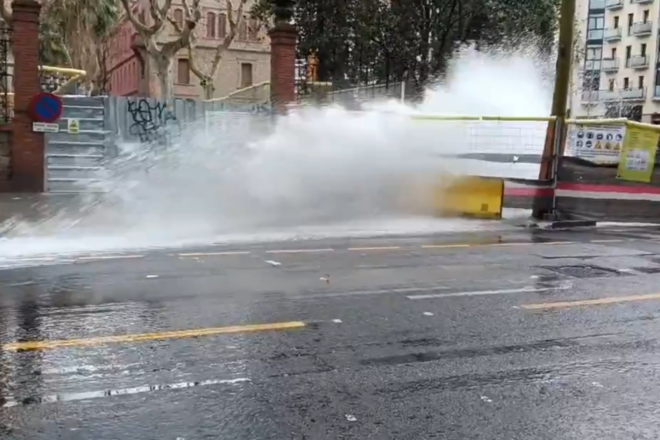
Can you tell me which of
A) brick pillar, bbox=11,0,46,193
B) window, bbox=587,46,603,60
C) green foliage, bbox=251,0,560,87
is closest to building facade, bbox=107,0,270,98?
green foliage, bbox=251,0,560,87

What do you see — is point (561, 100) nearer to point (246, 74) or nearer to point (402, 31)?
point (402, 31)

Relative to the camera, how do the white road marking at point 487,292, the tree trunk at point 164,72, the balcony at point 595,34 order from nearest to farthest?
1. the white road marking at point 487,292
2. the tree trunk at point 164,72
3. the balcony at point 595,34

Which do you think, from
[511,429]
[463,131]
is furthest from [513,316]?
[463,131]

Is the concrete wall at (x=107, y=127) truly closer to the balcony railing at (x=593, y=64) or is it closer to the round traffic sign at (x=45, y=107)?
the round traffic sign at (x=45, y=107)

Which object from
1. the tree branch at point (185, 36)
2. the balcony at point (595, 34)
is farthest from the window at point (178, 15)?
the balcony at point (595, 34)

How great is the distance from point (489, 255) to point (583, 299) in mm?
2915

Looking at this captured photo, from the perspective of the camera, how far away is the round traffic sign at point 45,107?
16.3m

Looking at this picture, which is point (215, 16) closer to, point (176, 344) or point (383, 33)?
point (383, 33)

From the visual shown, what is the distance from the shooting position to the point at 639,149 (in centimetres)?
1492

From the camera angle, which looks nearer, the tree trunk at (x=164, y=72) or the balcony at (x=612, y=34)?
the tree trunk at (x=164, y=72)

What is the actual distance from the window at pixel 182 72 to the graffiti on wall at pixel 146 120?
34939 mm

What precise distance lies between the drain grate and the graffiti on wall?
35.9ft

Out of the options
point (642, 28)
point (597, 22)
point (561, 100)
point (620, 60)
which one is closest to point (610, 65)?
point (620, 60)

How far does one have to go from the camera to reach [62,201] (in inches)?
591
